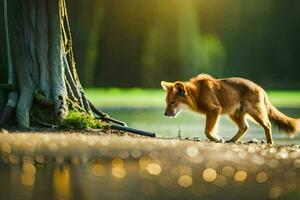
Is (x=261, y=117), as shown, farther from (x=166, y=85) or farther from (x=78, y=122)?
(x=78, y=122)

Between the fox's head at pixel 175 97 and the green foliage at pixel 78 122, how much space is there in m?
1.24

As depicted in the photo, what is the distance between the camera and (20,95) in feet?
43.9

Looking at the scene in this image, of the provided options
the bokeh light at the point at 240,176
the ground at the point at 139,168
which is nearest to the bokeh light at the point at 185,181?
the ground at the point at 139,168

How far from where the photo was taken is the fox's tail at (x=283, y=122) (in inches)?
544

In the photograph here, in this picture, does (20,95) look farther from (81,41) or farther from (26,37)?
(81,41)

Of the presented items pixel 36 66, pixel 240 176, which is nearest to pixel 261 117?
pixel 36 66

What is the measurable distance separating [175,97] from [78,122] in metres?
1.62

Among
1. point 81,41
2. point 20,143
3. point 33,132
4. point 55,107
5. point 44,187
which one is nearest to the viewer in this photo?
point 44,187

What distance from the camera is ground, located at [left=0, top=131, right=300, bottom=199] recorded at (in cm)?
760

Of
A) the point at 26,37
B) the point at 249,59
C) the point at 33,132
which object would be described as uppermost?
the point at 26,37

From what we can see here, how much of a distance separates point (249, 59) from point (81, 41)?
28.9ft

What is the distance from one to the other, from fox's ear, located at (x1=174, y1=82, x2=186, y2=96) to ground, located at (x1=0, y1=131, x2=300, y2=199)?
3.75ft

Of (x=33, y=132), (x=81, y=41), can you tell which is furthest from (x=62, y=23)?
(x=81, y=41)

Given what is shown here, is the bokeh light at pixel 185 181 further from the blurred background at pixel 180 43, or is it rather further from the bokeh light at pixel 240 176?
the blurred background at pixel 180 43
